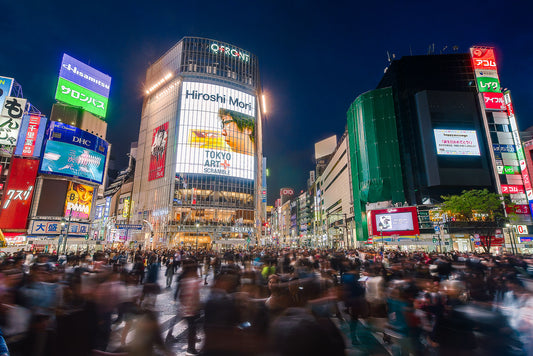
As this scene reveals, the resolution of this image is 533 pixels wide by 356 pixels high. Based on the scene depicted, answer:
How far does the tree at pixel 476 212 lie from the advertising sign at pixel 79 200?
67.4m

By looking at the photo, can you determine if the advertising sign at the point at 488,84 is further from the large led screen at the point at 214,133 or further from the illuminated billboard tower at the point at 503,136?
the large led screen at the point at 214,133

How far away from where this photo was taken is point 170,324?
916 centimetres

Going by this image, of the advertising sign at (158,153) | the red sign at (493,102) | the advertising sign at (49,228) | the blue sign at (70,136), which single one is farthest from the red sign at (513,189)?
the blue sign at (70,136)

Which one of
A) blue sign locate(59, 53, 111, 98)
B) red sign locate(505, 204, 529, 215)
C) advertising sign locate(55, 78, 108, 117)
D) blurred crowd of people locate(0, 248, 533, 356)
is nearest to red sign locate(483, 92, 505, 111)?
red sign locate(505, 204, 529, 215)

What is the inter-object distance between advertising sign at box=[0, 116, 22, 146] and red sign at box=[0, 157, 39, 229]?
110ft

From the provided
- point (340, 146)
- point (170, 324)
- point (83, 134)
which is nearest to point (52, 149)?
point (83, 134)

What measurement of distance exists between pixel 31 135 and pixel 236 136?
43507mm

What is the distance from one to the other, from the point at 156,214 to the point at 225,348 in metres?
72.6

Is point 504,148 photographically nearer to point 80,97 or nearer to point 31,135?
point 80,97

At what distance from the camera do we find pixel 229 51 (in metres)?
82.6

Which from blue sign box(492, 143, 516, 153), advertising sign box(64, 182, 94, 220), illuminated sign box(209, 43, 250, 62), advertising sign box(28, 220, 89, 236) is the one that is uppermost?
illuminated sign box(209, 43, 250, 62)

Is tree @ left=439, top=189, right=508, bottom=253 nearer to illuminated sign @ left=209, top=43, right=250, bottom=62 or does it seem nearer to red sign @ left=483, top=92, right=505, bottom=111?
red sign @ left=483, top=92, right=505, bottom=111

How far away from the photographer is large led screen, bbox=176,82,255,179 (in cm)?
7256

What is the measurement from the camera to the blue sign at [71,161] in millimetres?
53750
